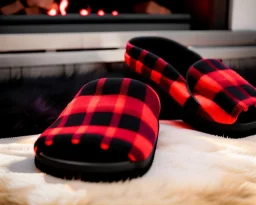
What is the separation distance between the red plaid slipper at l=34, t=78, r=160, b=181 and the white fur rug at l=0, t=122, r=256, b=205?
2 centimetres

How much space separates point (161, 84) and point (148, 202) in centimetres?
45

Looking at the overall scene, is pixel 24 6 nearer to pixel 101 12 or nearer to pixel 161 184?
pixel 101 12

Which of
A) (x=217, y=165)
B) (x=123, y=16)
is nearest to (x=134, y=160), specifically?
(x=217, y=165)

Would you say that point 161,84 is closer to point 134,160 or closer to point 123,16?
point 134,160

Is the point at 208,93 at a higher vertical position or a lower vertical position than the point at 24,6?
lower

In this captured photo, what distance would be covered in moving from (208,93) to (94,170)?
44 centimetres

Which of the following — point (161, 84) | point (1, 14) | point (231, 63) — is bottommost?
point (231, 63)

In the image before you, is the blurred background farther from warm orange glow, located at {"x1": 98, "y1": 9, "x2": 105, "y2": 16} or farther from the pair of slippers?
the pair of slippers

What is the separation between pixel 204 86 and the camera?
938 mm

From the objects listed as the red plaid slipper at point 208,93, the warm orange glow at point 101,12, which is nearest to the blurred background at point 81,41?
the warm orange glow at point 101,12

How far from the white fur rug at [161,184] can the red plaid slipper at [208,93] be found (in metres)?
0.13

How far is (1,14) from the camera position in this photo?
1379mm

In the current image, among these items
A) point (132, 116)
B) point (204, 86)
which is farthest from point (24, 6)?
point (132, 116)

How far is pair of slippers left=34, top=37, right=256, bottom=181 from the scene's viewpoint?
0.60 metres
